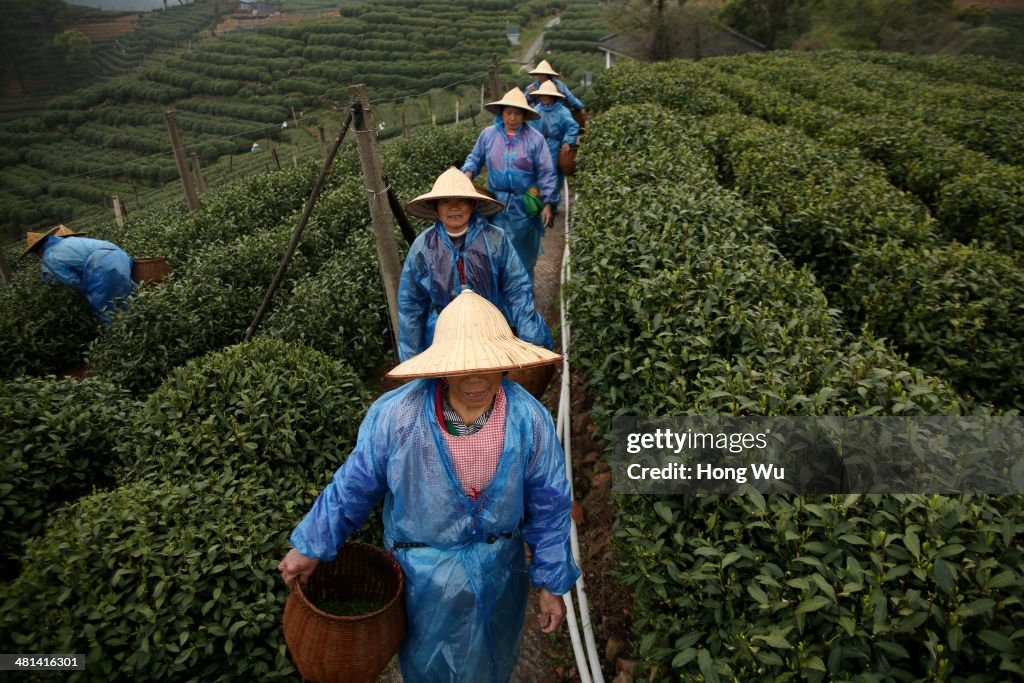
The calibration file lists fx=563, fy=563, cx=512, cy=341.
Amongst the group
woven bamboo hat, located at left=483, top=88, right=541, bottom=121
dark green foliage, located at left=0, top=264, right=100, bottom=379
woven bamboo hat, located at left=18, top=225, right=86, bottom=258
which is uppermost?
woven bamboo hat, located at left=483, top=88, right=541, bottom=121

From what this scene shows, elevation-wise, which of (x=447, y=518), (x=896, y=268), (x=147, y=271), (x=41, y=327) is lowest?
(x=41, y=327)

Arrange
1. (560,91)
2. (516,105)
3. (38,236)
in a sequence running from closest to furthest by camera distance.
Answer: (516,105) → (38,236) → (560,91)

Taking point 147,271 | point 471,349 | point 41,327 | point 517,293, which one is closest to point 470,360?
point 471,349

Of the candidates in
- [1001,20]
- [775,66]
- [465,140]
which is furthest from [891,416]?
[1001,20]

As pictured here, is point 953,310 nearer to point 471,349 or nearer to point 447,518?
point 471,349

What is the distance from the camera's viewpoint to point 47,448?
3266 mm

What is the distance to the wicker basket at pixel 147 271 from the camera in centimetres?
618

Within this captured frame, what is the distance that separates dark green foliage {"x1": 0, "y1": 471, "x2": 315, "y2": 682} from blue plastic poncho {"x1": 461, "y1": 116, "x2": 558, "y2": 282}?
3700 mm

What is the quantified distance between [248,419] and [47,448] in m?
1.21

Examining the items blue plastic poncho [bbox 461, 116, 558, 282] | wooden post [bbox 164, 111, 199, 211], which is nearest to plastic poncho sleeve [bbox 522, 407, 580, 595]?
blue plastic poncho [bbox 461, 116, 558, 282]

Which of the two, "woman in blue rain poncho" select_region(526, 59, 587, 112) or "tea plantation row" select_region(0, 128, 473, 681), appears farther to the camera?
"woman in blue rain poncho" select_region(526, 59, 587, 112)

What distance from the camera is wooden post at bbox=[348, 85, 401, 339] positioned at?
3721 mm

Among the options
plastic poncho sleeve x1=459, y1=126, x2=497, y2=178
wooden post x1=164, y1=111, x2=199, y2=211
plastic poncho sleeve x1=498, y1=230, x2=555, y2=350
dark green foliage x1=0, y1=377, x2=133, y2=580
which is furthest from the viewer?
wooden post x1=164, y1=111, x2=199, y2=211

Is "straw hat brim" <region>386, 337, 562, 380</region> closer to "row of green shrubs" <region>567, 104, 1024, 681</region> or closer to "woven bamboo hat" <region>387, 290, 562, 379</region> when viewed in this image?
"woven bamboo hat" <region>387, 290, 562, 379</region>
